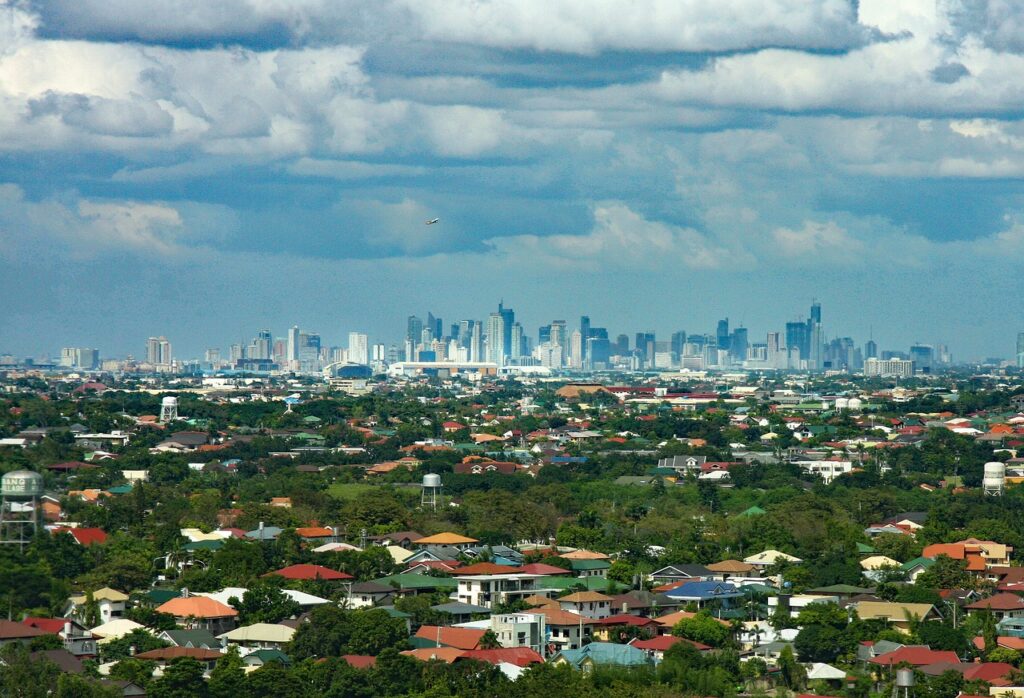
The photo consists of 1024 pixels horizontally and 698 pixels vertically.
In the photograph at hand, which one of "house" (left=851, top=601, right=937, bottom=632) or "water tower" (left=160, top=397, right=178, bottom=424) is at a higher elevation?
"water tower" (left=160, top=397, right=178, bottom=424)

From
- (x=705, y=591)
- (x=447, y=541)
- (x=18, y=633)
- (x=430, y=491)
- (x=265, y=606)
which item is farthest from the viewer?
(x=430, y=491)

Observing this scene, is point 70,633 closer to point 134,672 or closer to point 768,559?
point 134,672

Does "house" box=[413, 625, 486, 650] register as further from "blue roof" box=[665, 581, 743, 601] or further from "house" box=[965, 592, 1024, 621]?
"house" box=[965, 592, 1024, 621]

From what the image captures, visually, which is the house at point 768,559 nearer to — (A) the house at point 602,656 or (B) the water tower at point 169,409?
(A) the house at point 602,656

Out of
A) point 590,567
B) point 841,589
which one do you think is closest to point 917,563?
point 841,589

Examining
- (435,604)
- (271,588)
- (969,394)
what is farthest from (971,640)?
(969,394)

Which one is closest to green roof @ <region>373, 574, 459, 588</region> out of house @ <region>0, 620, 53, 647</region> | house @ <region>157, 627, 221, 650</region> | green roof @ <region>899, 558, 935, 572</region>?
house @ <region>157, 627, 221, 650</region>

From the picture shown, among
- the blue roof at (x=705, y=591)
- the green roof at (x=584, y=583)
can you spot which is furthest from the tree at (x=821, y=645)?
the green roof at (x=584, y=583)
